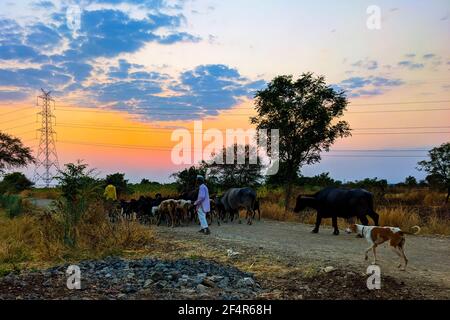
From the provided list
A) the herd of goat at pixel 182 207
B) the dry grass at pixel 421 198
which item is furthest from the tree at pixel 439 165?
the herd of goat at pixel 182 207

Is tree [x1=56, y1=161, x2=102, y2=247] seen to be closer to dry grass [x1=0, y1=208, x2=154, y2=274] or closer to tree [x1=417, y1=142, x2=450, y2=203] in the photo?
dry grass [x1=0, y1=208, x2=154, y2=274]

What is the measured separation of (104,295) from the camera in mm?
7500

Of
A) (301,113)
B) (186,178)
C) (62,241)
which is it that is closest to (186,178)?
(186,178)

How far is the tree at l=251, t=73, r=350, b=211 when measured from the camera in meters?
25.0

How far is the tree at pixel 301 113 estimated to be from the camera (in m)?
25.0

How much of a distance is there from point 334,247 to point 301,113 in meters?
13.9

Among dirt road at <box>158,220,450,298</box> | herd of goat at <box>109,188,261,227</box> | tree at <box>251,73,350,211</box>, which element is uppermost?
tree at <box>251,73,350,211</box>

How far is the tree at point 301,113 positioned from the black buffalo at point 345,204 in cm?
974

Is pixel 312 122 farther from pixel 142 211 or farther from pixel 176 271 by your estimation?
pixel 176 271

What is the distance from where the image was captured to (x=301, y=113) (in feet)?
82.0

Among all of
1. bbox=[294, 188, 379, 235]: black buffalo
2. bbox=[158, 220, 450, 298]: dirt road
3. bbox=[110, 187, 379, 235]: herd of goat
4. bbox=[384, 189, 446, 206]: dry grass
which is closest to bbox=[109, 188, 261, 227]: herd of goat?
bbox=[110, 187, 379, 235]: herd of goat

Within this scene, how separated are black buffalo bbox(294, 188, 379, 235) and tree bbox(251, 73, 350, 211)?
9.74 m
